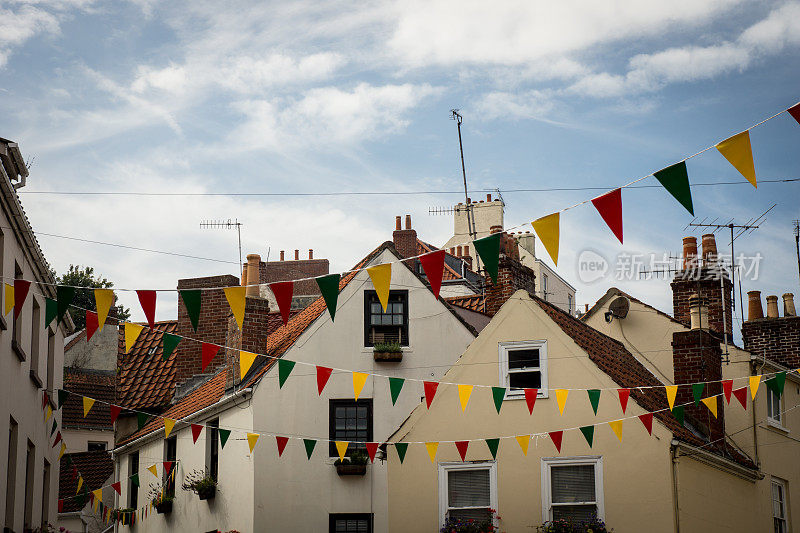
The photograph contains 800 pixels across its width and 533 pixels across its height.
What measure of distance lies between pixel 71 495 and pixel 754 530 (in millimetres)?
18413

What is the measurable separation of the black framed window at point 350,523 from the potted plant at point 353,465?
2.95 ft

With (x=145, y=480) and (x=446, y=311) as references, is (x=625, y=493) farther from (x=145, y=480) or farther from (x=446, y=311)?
(x=145, y=480)

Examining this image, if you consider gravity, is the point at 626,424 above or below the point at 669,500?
above

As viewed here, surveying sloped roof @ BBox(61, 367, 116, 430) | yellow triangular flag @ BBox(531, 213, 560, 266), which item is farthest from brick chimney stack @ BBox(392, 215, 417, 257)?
yellow triangular flag @ BBox(531, 213, 560, 266)

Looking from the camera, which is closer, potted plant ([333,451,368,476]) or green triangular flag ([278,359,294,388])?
green triangular flag ([278,359,294,388])

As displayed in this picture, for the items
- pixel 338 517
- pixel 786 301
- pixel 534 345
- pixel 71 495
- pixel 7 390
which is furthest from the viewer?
pixel 71 495

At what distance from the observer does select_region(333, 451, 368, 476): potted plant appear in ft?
78.2

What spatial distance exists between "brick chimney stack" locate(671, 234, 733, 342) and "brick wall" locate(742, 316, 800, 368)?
1.91 metres

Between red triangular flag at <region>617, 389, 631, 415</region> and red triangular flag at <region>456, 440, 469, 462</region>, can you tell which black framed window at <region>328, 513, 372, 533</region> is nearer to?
red triangular flag at <region>456, 440, 469, 462</region>

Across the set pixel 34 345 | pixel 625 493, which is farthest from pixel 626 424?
pixel 34 345

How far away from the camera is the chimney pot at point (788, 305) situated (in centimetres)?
2672

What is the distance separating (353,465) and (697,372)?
25.8 feet

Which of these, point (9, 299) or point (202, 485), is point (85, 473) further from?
point (9, 299)

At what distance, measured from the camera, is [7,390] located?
54.0 ft
